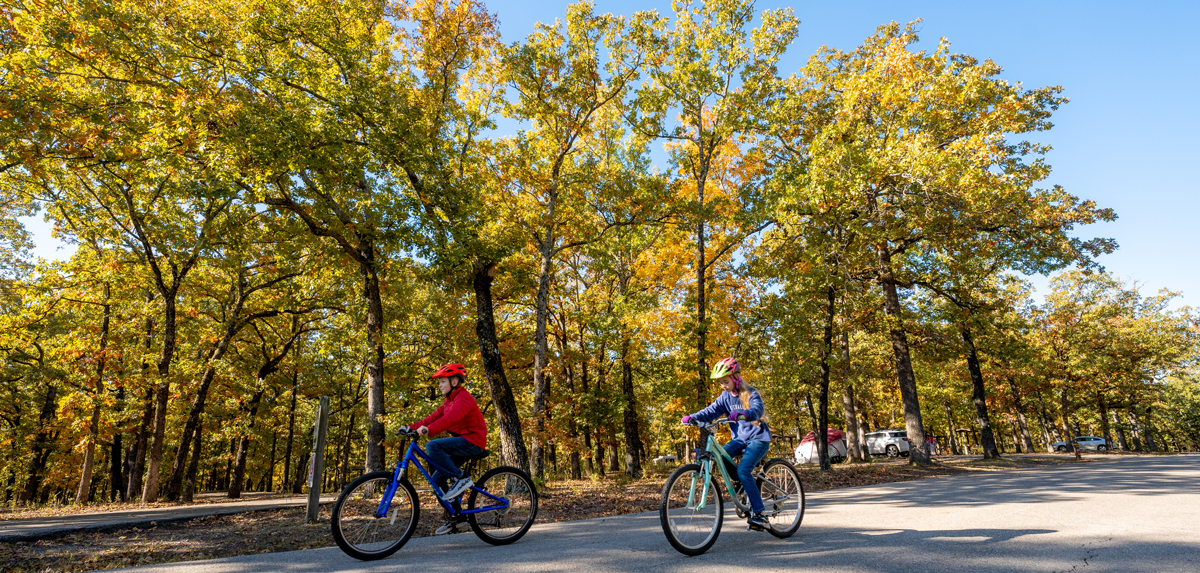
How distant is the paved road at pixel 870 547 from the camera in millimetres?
4090

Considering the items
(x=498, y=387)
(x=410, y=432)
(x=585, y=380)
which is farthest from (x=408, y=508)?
(x=585, y=380)

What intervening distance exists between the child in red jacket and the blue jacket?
2233 mm

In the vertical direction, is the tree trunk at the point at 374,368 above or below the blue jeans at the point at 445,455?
above

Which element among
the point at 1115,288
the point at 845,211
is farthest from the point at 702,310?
the point at 1115,288

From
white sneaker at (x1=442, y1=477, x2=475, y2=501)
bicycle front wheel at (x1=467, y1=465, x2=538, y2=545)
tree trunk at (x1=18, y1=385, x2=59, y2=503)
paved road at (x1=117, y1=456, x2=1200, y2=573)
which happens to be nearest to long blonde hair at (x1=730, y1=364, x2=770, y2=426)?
paved road at (x1=117, y1=456, x2=1200, y2=573)

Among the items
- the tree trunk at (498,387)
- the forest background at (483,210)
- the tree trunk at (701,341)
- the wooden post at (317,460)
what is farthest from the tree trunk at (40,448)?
the tree trunk at (701,341)

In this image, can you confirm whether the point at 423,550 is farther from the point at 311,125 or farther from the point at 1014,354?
the point at 1014,354

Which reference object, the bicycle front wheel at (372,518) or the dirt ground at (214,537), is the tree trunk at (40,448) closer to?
the dirt ground at (214,537)

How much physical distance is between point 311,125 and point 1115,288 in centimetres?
4680

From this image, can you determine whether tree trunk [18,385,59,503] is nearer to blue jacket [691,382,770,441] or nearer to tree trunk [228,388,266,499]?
tree trunk [228,388,266,499]

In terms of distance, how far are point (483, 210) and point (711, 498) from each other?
31.0ft

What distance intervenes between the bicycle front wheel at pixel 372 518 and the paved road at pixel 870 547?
0.16m

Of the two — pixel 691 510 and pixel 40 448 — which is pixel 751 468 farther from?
pixel 40 448

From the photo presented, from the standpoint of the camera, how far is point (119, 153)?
10812 mm
